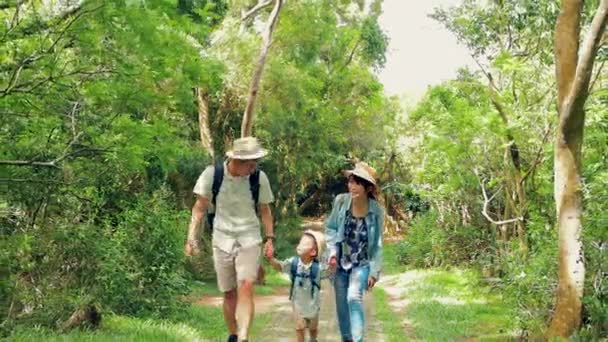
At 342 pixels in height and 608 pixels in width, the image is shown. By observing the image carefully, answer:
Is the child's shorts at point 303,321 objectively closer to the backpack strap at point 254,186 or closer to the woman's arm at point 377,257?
the woman's arm at point 377,257

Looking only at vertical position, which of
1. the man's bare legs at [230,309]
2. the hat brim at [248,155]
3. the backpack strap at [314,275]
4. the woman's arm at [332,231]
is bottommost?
the man's bare legs at [230,309]

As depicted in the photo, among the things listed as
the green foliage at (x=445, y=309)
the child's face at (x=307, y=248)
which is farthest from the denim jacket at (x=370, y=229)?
the green foliage at (x=445, y=309)

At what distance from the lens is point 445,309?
11.9m

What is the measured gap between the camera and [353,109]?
2705 centimetres

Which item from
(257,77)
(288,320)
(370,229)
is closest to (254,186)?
(370,229)

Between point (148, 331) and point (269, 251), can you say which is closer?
point (269, 251)

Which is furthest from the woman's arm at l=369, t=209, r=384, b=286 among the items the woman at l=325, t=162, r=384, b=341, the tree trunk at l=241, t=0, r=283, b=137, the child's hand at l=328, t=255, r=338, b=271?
the tree trunk at l=241, t=0, r=283, b=137

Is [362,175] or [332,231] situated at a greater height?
[362,175]

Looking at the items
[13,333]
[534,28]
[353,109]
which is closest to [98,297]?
[13,333]

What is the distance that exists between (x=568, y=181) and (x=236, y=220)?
3725 mm

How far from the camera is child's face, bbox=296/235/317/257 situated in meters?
6.80

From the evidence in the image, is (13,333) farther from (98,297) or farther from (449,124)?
(449,124)

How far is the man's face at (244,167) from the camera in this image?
6.46 metres

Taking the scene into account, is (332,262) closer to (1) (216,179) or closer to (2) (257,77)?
(1) (216,179)
